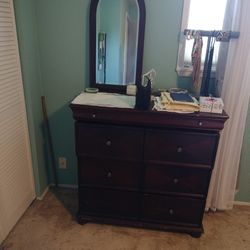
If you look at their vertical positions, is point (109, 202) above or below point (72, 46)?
below

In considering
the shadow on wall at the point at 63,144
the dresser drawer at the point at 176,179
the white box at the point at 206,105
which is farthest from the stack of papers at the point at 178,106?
the shadow on wall at the point at 63,144

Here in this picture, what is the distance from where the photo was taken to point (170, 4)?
72.4 inches

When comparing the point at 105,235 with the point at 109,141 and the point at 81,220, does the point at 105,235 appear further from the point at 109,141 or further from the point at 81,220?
the point at 109,141

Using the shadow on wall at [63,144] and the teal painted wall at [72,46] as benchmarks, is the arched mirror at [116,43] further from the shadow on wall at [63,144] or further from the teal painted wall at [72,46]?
the shadow on wall at [63,144]

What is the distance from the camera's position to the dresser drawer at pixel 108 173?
5.98 ft

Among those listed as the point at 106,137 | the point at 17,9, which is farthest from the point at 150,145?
the point at 17,9

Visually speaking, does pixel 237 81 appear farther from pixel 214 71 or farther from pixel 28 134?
pixel 28 134

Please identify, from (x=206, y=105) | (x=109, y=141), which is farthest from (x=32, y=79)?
(x=206, y=105)

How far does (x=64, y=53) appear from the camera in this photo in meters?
2.05

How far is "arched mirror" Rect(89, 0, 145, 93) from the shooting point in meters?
1.88

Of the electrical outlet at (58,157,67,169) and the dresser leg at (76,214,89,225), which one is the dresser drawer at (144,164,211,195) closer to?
the dresser leg at (76,214,89,225)

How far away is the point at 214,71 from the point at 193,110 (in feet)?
1.69

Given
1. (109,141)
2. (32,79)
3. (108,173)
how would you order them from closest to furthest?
(109,141) < (108,173) < (32,79)

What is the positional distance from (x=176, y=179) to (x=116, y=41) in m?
1.09
